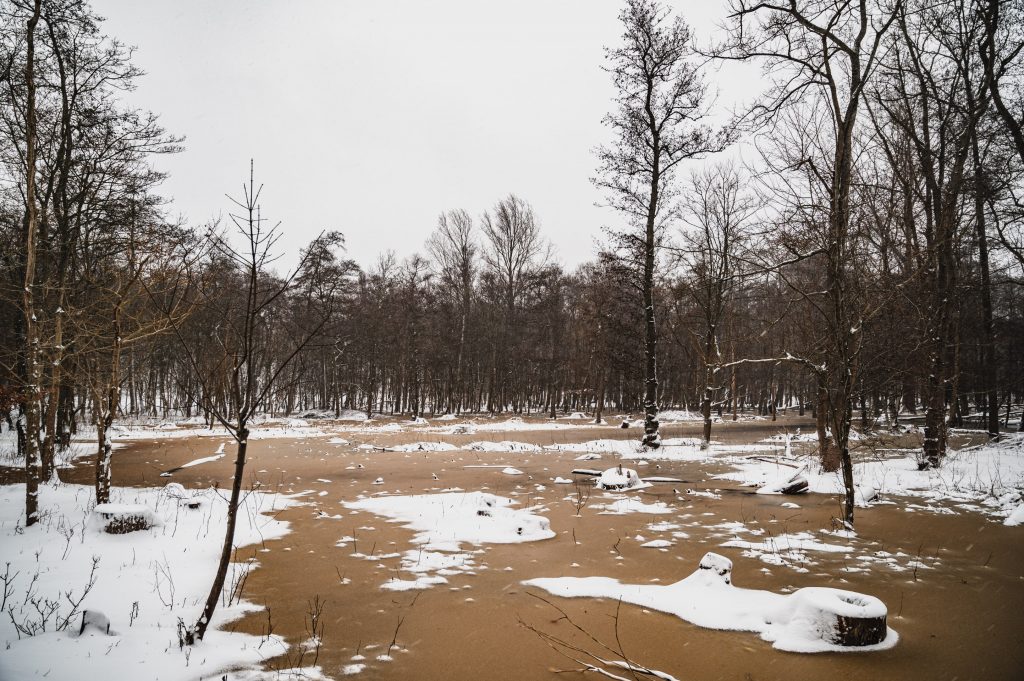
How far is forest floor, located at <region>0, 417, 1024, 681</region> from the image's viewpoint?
159 inches

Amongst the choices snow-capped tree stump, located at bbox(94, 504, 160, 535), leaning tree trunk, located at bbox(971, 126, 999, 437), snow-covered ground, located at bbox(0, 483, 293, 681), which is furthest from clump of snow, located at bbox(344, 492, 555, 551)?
leaning tree trunk, located at bbox(971, 126, 999, 437)

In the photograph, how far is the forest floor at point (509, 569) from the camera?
4.05 meters

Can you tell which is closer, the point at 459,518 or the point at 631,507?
the point at 459,518

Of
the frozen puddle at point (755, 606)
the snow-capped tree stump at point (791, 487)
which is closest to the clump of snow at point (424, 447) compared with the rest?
the snow-capped tree stump at point (791, 487)

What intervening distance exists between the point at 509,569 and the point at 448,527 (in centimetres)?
227

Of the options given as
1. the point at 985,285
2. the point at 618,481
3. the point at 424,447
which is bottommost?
the point at 424,447

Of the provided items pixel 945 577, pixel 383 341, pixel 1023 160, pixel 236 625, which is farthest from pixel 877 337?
pixel 383 341

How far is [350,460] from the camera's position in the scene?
16406 mm

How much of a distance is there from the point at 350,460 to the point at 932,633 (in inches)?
587

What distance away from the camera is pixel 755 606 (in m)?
4.95

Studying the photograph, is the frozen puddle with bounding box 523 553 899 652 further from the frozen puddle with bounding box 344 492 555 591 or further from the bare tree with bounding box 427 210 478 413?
the bare tree with bounding box 427 210 478 413

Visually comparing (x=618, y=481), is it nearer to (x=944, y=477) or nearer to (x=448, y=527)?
(x=448, y=527)

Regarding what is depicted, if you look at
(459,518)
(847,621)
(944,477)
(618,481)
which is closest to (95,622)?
(459,518)

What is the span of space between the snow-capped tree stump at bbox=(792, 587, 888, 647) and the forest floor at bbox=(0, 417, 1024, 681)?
5.7 inches
